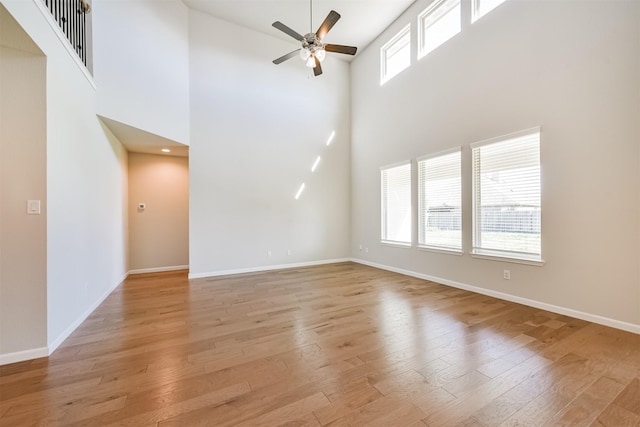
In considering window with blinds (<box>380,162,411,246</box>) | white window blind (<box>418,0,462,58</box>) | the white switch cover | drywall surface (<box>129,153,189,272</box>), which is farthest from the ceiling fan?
drywall surface (<box>129,153,189,272</box>)

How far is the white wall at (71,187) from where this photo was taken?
225 centimetres

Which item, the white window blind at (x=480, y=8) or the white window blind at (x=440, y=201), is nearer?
the white window blind at (x=480, y=8)

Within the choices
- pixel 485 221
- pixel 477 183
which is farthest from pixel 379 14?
pixel 485 221

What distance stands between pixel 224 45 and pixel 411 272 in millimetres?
5986

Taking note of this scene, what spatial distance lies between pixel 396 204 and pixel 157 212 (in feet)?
17.2

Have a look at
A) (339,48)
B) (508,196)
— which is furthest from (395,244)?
(339,48)

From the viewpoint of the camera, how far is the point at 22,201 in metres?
2.15

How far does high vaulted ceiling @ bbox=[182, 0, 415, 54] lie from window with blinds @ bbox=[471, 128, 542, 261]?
345cm

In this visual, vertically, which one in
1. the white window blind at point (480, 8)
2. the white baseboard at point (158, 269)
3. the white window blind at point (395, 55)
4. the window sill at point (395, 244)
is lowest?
the white baseboard at point (158, 269)

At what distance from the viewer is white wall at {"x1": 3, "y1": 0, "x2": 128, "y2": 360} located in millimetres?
2252

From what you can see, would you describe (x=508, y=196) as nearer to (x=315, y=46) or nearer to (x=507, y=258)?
(x=507, y=258)

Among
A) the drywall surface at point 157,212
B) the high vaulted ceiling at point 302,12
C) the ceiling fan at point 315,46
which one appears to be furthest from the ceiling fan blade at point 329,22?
the drywall surface at point 157,212

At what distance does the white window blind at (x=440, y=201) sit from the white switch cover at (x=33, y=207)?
511 centimetres

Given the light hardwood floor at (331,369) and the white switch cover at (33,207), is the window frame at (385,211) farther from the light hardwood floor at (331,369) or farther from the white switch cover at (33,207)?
the white switch cover at (33,207)
